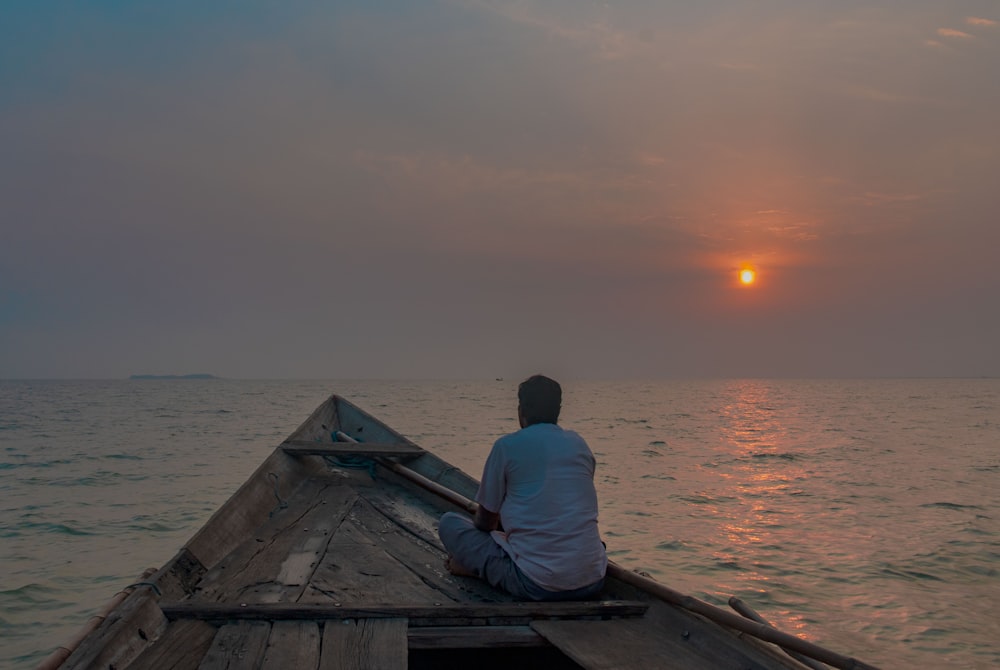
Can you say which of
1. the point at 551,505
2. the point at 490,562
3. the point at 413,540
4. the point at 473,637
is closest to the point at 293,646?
the point at 473,637

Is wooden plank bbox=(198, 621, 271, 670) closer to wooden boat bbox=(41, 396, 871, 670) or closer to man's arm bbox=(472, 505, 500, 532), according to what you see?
wooden boat bbox=(41, 396, 871, 670)

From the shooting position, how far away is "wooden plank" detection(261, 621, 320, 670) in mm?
2922

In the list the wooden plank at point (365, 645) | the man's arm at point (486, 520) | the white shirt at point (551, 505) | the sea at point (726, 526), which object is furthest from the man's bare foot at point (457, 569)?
the sea at point (726, 526)

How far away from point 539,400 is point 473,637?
1.27 meters

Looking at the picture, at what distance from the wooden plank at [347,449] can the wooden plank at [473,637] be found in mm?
3893

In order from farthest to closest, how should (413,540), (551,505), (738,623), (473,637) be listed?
(413,540), (551,505), (738,623), (473,637)

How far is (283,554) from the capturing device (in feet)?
15.9

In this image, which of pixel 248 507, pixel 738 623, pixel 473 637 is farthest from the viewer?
pixel 248 507

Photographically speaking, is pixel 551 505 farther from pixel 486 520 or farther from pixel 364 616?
pixel 364 616

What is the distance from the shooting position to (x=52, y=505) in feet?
46.1

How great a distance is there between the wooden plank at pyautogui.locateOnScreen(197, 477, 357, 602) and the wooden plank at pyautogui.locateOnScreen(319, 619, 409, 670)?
2.61 feet

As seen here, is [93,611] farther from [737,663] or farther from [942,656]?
[942,656]

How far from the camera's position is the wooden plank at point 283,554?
4.11 metres

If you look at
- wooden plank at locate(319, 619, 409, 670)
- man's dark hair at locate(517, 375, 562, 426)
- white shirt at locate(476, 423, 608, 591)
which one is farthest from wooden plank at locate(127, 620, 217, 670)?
man's dark hair at locate(517, 375, 562, 426)
